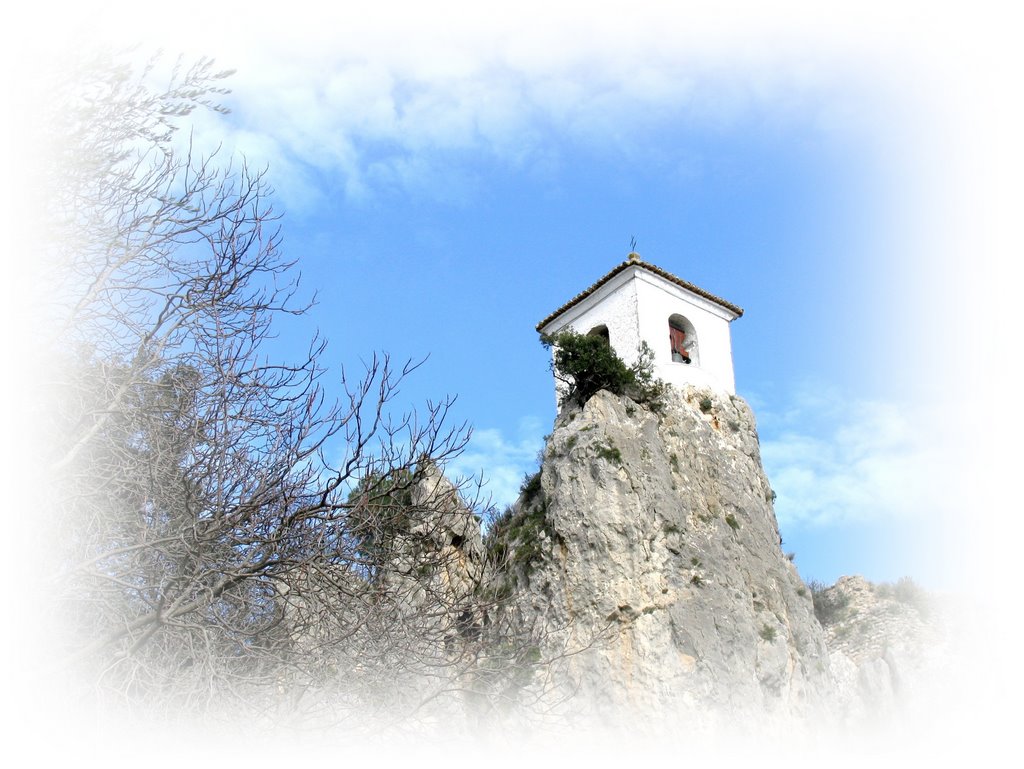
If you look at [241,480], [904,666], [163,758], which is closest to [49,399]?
[241,480]

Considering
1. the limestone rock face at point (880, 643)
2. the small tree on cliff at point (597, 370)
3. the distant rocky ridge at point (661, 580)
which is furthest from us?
the limestone rock face at point (880, 643)

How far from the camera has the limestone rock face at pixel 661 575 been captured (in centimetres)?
1992

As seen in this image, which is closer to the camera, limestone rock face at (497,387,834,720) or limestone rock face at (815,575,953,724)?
limestone rock face at (497,387,834,720)

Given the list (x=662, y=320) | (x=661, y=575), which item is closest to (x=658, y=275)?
(x=662, y=320)

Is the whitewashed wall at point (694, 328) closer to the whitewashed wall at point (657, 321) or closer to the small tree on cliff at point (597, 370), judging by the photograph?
the whitewashed wall at point (657, 321)

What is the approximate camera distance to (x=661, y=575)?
21.2 m

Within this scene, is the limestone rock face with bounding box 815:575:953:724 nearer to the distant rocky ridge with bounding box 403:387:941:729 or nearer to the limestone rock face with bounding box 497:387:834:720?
the distant rocky ridge with bounding box 403:387:941:729

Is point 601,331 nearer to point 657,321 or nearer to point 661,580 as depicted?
point 657,321

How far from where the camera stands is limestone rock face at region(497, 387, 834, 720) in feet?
65.4

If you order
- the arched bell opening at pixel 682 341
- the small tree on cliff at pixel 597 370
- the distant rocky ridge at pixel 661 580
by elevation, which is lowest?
the distant rocky ridge at pixel 661 580

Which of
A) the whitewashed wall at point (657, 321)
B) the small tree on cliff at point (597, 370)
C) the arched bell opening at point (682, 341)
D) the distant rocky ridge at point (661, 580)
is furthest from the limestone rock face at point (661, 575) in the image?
the arched bell opening at point (682, 341)

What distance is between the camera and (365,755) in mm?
8469

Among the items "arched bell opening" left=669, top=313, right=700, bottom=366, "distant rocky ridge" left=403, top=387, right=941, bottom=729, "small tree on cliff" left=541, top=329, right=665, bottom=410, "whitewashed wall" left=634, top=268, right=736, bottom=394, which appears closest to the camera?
"distant rocky ridge" left=403, top=387, right=941, bottom=729

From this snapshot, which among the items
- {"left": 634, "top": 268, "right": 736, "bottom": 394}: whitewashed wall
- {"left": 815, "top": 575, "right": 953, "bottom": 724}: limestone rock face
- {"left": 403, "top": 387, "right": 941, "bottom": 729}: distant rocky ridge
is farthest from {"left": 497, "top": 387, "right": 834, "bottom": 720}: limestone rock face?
{"left": 815, "top": 575, "right": 953, "bottom": 724}: limestone rock face
